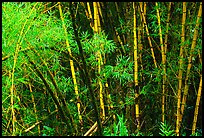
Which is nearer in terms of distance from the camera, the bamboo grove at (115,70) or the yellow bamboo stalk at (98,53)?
the bamboo grove at (115,70)

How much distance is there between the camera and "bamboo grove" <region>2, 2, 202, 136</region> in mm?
2424

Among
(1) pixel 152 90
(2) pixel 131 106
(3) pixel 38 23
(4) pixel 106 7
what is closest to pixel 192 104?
(1) pixel 152 90

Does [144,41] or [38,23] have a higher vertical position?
[38,23]

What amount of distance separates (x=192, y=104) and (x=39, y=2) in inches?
70.3

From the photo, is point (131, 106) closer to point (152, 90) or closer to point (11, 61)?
point (152, 90)

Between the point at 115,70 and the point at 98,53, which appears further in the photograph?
the point at 115,70

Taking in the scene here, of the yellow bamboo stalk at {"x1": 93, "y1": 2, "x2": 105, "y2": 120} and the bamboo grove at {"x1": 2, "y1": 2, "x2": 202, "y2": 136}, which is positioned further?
the yellow bamboo stalk at {"x1": 93, "y1": 2, "x2": 105, "y2": 120}

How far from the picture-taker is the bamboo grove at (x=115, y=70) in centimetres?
242

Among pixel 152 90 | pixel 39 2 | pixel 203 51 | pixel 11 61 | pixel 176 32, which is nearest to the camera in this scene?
pixel 11 61

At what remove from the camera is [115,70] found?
267 centimetres

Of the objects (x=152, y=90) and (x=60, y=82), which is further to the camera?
(x=152, y=90)

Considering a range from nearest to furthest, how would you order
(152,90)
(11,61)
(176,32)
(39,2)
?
1. (11,61)
2. (39,2)
3. (176,32)
4. (152,90)

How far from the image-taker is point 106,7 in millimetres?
3066

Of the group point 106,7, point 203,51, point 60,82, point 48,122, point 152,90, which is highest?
point 106,7
